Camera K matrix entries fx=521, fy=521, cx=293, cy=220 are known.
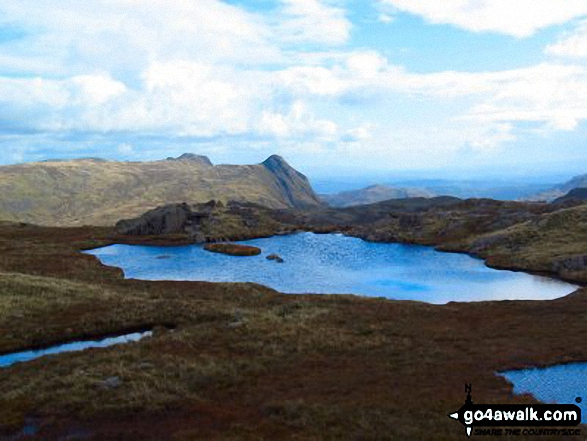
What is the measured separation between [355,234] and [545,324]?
103 metres

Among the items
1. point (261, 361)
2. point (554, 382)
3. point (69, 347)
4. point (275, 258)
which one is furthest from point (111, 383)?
point (275, 258)

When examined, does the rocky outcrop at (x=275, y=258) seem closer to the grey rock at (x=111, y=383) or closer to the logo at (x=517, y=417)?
the grey rock at (x=111, y=383)

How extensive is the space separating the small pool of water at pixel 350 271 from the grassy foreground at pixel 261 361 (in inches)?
461

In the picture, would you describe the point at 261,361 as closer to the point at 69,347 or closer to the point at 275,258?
the point at 69,347

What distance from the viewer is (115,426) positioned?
98.1 ft

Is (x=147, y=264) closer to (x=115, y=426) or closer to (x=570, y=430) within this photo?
(x=115, y=426)

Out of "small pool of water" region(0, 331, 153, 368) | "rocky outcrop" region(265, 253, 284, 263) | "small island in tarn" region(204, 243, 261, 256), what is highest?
"small island in tarn" region(204, 243, 261, 256)

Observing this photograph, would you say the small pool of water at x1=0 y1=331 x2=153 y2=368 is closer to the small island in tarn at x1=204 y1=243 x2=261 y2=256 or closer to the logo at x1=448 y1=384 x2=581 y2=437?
the logo at x1=448 y1=384 x2=581 y2=437

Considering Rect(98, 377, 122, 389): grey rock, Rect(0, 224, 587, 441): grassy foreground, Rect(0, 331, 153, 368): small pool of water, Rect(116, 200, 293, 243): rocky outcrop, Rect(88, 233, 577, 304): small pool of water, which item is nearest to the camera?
Rect(0, 224, 587, 441): grassy foreground

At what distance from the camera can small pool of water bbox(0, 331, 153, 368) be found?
151ft

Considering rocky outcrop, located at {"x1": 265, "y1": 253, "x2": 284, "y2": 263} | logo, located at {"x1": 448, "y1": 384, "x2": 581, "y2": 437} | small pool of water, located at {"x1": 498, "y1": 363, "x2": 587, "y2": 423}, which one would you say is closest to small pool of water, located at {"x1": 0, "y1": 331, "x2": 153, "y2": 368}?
logo, located at {"x1": 448, "y1": 384, "x2": 581, "y2": 437}

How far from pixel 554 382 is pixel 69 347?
138 ft

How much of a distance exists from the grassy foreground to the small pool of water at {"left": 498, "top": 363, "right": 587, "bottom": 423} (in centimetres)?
127

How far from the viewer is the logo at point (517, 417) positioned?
2803 centimetres
